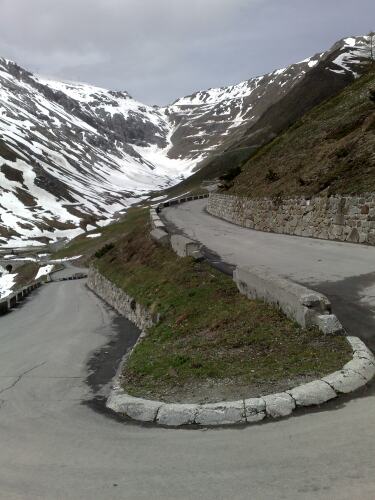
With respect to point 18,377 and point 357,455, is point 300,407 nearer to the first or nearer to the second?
point 357,455

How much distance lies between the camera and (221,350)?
918 centimetres

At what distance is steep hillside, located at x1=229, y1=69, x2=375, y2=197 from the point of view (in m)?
22.0

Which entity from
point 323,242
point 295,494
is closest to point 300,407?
point 295,494

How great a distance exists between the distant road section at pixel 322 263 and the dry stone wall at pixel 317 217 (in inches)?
30.2

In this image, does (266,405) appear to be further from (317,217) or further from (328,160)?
(328,160)

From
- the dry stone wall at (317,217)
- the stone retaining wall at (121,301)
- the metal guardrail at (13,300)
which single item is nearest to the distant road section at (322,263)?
the dry stone wall at (317,217)

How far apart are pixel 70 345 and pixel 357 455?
1347 centimetres

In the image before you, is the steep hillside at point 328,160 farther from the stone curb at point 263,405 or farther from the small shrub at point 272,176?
the stone curb at point 263,405

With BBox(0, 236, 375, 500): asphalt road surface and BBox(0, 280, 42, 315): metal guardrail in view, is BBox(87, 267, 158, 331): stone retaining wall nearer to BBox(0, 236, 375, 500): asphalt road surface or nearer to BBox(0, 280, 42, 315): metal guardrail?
BBox(0, 280, 42, 315): metal guardrail

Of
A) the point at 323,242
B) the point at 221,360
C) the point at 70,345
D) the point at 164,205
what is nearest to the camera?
the point at 221,360

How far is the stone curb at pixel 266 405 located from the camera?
663 cm

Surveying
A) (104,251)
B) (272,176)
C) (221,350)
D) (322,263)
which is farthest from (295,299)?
(104,251)

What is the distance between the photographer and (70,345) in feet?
56.4

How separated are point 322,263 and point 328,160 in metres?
11.7
